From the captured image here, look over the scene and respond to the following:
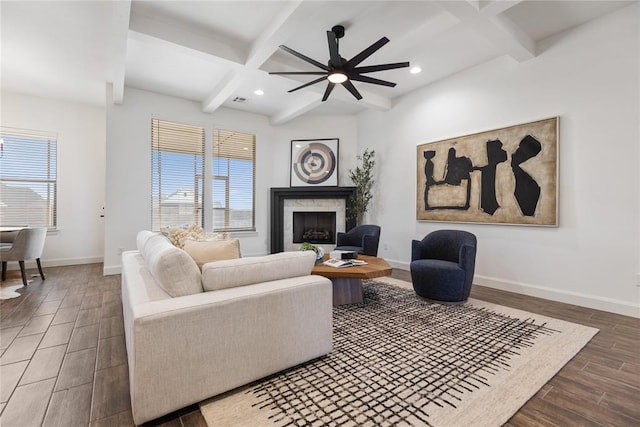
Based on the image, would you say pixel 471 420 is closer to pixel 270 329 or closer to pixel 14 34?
pixel 270 329

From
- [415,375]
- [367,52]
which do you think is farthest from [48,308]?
[367,52]

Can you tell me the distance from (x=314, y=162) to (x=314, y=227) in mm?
1349

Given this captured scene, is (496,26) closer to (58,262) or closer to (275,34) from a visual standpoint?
(275,34)

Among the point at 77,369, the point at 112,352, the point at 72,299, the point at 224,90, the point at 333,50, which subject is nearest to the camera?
the point at 77,369

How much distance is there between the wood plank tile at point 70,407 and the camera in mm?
1420

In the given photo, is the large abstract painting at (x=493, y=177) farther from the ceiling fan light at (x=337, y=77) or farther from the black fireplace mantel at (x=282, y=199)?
the ceiling fan light at (x=337, y=77)

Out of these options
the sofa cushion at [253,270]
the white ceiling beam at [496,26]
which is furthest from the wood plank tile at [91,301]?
the white ceiling beam at [496,26]

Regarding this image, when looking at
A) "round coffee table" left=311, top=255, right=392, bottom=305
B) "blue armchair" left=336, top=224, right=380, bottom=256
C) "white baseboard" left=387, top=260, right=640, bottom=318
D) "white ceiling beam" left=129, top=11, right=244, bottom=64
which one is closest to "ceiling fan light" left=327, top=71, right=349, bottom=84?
"white ceiling beam" left=129, top=11, right=244, bottom=64

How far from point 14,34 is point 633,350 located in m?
6.50

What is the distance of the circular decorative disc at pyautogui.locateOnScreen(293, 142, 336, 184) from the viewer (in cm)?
593

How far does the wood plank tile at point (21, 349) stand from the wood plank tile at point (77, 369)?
288 mm

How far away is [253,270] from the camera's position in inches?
71.1

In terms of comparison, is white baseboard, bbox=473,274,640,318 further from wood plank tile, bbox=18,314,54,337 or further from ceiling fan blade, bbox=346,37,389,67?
wood plank tile, bbox=18,314,54,337

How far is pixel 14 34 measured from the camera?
329 cm
